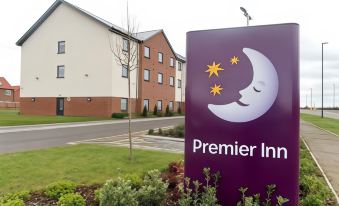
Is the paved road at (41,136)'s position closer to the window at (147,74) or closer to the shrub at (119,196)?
the shrub at (119,196)

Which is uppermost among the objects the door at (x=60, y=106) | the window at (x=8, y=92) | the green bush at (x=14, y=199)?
the window at (x=8, y=92)

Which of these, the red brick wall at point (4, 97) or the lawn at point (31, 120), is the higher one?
the red brick wall at point (4, 97)

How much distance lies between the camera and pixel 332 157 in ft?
33.2

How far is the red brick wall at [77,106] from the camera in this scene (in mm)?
31000

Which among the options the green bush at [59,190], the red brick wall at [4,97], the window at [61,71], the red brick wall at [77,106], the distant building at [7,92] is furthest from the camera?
the distant building at [7,92]

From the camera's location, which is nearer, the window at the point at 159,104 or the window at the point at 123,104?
the window at the point at 123,104

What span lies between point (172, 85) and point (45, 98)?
1849 centimetres

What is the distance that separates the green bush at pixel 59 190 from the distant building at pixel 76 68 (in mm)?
25625

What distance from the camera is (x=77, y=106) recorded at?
107 ft

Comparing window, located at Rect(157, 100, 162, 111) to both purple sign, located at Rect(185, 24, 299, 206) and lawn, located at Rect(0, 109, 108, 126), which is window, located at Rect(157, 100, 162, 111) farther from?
purple sign, located at Rect(185, 24, 299, 206)

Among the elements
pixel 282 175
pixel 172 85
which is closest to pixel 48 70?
pixel 172 85

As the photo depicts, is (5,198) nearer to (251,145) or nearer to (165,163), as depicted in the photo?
(251,145)

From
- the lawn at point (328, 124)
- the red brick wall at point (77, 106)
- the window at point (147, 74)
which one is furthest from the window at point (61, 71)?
the lawn at point (328, 124)

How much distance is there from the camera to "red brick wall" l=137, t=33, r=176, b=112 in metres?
36.9
